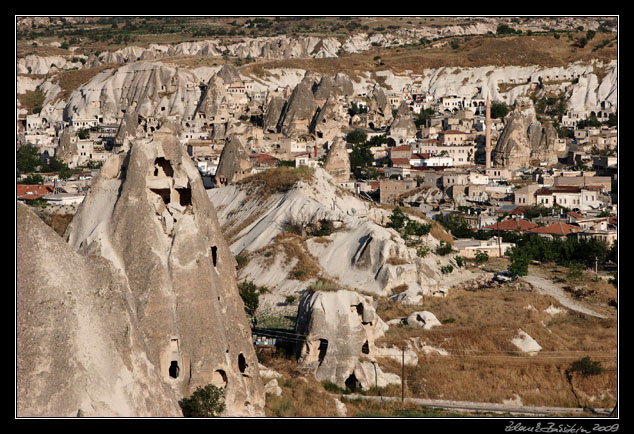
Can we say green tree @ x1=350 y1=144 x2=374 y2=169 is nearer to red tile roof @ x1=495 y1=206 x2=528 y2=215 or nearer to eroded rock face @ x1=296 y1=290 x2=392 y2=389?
red tile roof @ x1=495 y1=206 x2=528 y2=215

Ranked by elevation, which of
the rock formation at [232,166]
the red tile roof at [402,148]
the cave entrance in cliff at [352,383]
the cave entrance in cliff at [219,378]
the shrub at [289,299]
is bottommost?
the cave entrance in cliff at [352,383]

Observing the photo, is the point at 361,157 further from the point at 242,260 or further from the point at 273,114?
the point at 242,260

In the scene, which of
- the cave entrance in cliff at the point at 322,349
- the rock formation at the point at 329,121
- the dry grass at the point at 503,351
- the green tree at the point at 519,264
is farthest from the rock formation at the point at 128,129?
the cave entrance in cliff at the point at 322,349

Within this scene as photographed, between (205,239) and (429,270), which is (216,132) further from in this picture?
(205,239)

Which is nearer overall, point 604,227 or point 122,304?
point 122,304

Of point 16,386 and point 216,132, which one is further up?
point 216,132

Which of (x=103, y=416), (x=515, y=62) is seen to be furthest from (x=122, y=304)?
(x=515, y=62)

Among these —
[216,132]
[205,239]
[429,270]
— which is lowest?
[429,270]

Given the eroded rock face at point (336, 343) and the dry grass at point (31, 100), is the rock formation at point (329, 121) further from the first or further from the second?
the eroded rock face at point (336, 343)
